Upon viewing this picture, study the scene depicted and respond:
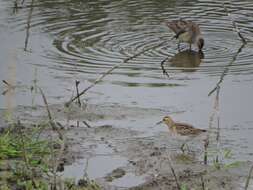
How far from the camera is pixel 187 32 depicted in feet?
40.6

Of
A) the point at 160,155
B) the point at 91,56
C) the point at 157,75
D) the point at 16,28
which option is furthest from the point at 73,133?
the point at 16,28

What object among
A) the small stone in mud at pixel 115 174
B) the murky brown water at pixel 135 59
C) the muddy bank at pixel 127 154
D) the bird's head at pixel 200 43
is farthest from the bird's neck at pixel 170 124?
the bird's head at pixel 200 43

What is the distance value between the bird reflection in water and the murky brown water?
0.02 metres

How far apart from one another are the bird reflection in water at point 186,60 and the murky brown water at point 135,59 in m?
0.02

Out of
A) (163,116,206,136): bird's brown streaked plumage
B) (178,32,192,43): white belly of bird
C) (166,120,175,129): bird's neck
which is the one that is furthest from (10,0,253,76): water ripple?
(163,116,206,136): bird's brown streaked plumage

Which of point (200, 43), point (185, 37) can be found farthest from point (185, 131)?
point (185, 37)

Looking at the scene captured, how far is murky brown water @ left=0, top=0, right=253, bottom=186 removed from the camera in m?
9.68

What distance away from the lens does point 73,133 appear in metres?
8.59

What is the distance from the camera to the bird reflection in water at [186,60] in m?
11.7

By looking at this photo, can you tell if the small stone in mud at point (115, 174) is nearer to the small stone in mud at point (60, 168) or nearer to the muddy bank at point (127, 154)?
the muddy bank at point (127, 154)

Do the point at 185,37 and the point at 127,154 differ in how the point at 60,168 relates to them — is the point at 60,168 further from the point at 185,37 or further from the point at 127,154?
the point at 185,37

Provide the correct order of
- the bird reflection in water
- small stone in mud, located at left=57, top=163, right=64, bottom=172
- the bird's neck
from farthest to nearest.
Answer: the bird reflection in water < the bird's neck < small stone in mud, located at left=57, top=163, right=64, bottom=172

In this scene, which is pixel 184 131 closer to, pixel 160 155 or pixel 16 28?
pixel 160 155

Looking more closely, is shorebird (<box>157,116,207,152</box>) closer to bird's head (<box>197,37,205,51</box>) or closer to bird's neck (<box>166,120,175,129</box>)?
bird's neck (<box>166,120,175,129</box>)
